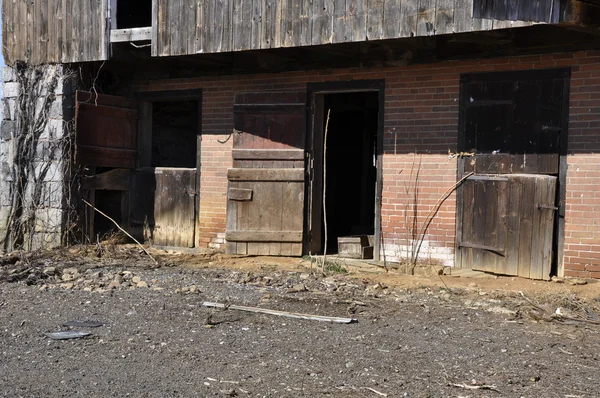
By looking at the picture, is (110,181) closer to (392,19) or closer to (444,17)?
(392,19)

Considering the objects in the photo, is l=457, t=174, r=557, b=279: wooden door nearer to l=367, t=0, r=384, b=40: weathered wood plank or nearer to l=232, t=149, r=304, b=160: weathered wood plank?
l=367, t=0, r=384, b=40: weathered wood plank

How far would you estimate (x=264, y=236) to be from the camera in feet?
35.6

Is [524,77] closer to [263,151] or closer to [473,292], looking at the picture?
[473,292]

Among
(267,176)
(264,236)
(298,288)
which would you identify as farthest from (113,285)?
(267,176)

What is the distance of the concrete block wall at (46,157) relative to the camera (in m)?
11.4

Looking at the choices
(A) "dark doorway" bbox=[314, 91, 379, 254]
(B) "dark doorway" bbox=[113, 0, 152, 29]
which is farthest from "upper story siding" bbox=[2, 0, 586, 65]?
(A) "dark doorway" bbox=[314, 91, 379, 254]

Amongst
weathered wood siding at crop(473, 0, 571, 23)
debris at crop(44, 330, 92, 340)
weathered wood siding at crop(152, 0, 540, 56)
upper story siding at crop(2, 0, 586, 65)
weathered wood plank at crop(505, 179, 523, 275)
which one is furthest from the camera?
weathered wood plank at crop(505, 179, 523, 275)

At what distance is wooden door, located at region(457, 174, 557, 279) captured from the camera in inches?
349

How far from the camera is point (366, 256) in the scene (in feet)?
34.5

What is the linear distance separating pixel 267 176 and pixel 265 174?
44 millimetres

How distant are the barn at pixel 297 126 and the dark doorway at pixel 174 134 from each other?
0.10 ft

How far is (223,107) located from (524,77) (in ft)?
15.1

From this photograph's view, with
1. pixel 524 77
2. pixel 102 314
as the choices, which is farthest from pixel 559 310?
pixel 102 314

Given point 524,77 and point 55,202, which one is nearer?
point 524,77
